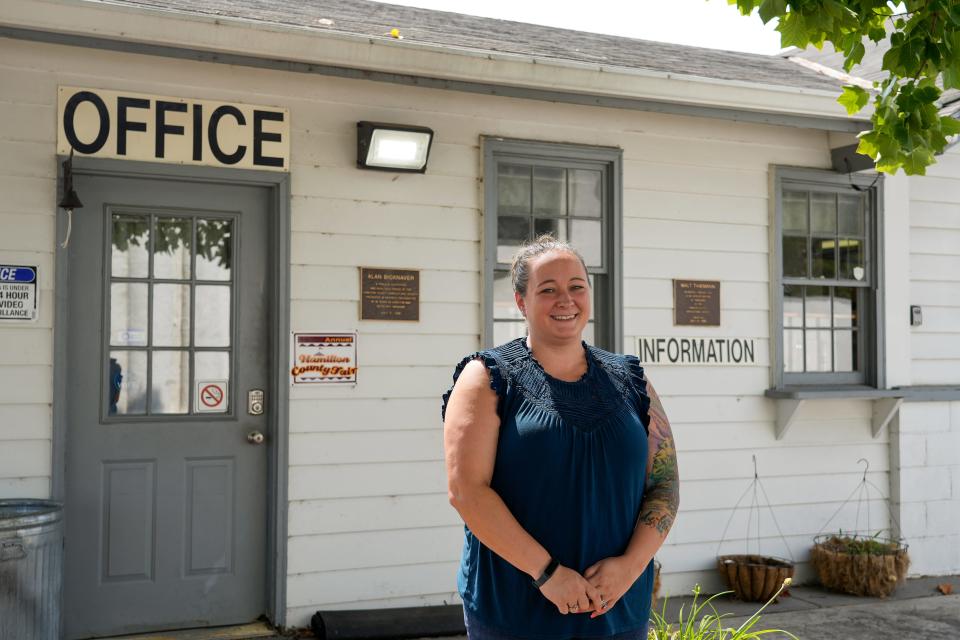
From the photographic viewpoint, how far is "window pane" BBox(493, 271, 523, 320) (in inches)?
237

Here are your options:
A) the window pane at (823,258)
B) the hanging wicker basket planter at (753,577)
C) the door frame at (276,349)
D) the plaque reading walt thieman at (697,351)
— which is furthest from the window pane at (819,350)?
the door frame at (276,349)

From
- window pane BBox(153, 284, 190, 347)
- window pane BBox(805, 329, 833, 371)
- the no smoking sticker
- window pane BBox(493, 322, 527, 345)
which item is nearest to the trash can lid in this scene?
the no smoking sticker

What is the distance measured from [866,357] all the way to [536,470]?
4.93 m

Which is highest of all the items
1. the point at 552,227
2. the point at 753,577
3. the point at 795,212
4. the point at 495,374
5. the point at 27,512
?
the point at 795,212

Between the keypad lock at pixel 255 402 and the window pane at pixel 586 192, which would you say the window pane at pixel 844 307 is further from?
the keypad lock at pixel 255 402

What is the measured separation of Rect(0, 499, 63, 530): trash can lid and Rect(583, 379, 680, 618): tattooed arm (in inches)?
113

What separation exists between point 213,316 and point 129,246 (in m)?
0.54

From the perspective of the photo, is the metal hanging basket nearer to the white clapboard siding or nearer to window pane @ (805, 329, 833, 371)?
window pane @ (805, 329, 833, 371)

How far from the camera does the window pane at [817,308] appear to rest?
6.83 meters

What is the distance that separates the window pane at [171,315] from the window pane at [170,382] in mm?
67

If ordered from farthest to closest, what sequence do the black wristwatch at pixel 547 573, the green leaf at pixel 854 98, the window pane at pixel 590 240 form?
the window pane at pixel 590 240, the green leaf at pixel 854 98, the black wristwatch at pixel 547 573

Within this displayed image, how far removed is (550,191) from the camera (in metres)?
6.12

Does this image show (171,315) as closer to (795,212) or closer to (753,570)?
(753,570)

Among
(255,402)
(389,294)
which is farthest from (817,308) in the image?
(255,402)
